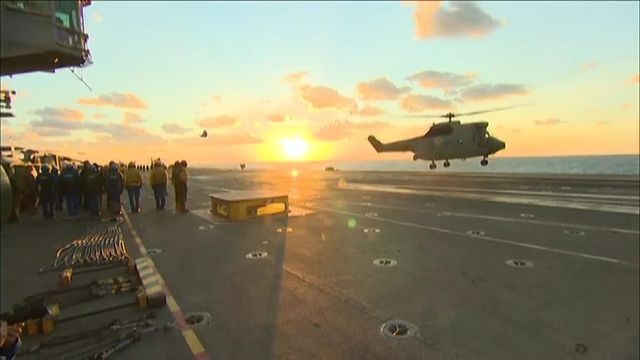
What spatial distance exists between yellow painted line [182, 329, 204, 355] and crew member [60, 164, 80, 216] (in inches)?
556

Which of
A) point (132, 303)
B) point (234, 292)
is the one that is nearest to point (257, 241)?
point (234, 292)

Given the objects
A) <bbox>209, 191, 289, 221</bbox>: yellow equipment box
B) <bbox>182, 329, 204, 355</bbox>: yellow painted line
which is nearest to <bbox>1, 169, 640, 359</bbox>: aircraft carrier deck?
<bbox>182, 329, 204, 355</bbox>: yellow painted line

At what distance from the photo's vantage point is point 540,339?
4.71m

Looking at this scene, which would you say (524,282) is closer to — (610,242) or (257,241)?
(610,242)

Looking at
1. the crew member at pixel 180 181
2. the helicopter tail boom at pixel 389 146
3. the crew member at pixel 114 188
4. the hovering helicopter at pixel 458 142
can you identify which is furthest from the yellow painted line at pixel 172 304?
the helicopter tail boom at pixel 389 146

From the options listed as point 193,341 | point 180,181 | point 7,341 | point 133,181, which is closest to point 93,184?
point 133,181

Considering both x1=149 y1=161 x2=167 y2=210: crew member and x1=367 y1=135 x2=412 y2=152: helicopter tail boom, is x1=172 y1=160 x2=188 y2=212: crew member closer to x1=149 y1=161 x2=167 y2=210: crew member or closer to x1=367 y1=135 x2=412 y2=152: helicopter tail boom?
x1=149 y1=161 x2=167 y2=210: crew member

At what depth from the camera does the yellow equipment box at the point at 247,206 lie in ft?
46.6

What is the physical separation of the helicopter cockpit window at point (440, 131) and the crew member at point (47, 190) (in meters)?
23.3

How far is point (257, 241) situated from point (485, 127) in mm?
22280

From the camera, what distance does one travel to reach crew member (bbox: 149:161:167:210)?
55.4 ft

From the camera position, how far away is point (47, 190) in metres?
15.9

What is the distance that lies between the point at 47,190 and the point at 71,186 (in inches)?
36.0

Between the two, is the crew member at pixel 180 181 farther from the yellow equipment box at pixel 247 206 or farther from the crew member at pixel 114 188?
the crew member at pixel 114 188
